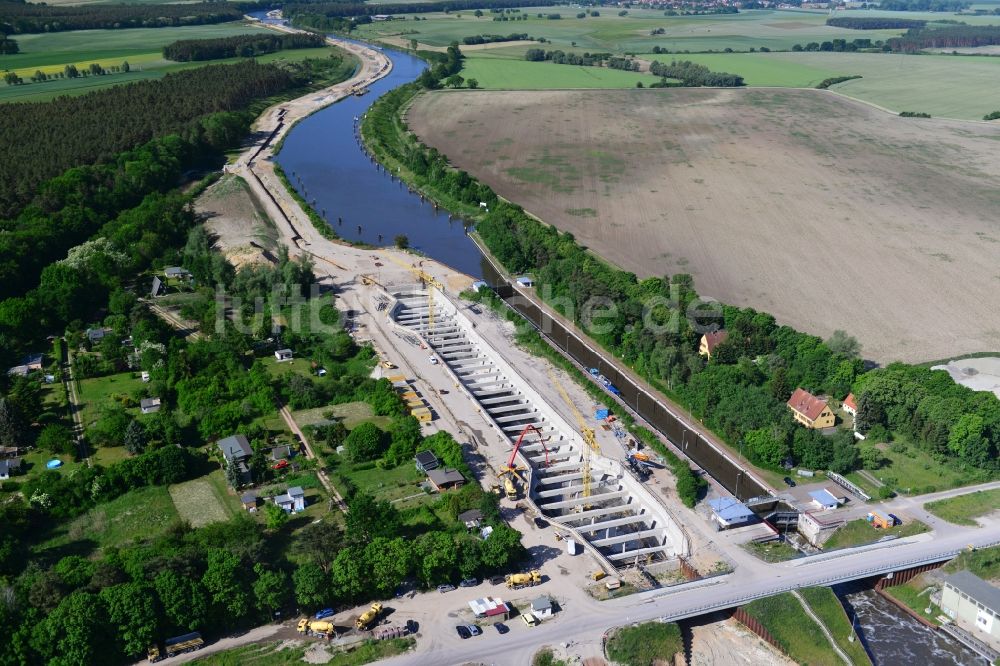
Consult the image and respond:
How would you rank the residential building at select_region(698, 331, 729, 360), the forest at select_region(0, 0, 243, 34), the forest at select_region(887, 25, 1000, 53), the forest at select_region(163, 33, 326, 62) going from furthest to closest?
the forest at select_region(887, 25, 1000, 53), the forest at select_region(0, 0, 243, 34), the forest at select_region(163, 33, 326, 62), the residential building at select_region(698, 331, 729, 360)

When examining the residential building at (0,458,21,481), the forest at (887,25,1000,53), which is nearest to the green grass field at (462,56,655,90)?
the forest at (887,25,1000,53)

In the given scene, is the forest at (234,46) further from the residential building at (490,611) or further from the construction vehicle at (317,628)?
the residential building at (490,611)

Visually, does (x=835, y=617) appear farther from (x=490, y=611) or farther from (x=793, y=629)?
(x=490, y=611)

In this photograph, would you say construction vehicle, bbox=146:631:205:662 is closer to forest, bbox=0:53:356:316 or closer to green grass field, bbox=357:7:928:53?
forest, bbox=0:53:356:316

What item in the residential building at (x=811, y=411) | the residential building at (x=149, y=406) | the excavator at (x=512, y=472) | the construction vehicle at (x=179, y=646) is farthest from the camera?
the residential building at (x=149, y=406)

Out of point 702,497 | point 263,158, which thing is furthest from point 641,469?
point 263,158

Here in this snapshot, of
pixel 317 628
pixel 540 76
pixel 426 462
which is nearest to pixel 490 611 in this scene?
pixel 317 628

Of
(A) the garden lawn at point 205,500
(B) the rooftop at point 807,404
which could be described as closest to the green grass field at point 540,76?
(B) the rooftop at point 807,404
